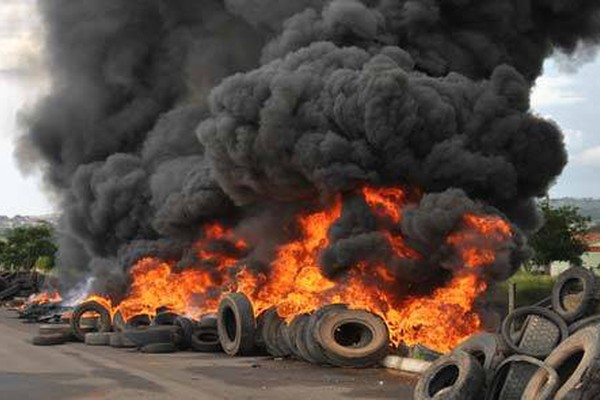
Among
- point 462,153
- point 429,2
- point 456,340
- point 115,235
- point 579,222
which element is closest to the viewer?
point 456,340

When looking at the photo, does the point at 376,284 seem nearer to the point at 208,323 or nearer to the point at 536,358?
the point at 208,323

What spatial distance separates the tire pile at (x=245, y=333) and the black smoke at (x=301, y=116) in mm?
2309

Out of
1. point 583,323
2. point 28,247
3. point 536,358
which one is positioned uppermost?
point 28,247

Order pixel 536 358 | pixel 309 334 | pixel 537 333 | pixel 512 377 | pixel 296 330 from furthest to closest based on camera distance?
pixel 296 330 < pixel 309 334 < pixel 537 333 < pixel 536 358 < pixel 512 377

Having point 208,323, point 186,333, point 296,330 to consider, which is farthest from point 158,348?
point 296,330

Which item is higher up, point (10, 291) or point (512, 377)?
point (10, 291)

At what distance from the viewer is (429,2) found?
2544 cm

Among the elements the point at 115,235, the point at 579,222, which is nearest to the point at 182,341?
the point at 115,235

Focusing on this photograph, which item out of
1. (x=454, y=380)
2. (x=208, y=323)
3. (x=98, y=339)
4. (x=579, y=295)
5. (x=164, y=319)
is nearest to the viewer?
(x=454, y=380)

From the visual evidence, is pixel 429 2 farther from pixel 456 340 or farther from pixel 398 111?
pixel 456 340

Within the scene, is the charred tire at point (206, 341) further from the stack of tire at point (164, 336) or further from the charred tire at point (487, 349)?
the charred tire at point (487, 349)

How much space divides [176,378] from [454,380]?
5.95 metres

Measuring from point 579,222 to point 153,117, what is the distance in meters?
24.5

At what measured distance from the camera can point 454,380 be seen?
509 inches
